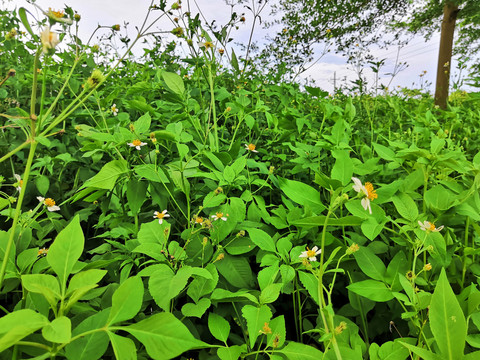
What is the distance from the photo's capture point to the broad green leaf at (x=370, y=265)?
730 millimetres

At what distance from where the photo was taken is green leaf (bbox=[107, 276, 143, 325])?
18.8 inches

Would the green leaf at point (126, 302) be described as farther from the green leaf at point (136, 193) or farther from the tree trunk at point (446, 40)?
the tree trunk at point (446, 40)

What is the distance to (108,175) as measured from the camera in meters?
0.77

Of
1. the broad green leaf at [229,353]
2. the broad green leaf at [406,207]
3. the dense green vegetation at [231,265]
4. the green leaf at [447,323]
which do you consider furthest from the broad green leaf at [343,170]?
the broad green leaf at [229,353]

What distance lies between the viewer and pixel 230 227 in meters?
0.78

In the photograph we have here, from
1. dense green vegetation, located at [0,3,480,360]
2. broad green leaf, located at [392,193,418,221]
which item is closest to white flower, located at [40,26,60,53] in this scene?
dense green vegetation, located at [0,3,480,360]

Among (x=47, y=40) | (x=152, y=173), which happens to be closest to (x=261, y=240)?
(x=152, y=173)

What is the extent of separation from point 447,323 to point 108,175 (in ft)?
2.41

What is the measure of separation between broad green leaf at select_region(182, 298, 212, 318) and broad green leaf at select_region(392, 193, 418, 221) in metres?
0.52

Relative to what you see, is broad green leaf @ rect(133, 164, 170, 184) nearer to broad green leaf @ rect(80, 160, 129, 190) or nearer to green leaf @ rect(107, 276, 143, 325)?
broad green leaf @ rect(80, 160, 129, 190)

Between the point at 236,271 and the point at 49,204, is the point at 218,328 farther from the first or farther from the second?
the point at 49,204

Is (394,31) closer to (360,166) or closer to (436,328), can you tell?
(360,166)

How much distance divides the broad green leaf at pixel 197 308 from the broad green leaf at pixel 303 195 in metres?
Answer: 0.33

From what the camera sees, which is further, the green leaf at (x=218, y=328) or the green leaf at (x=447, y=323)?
the green leaf at (x=218, y=328)
